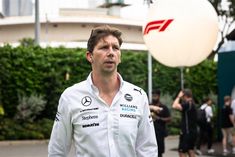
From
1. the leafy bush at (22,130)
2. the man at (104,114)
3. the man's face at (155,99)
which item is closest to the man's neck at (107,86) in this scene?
the man at (104,114)

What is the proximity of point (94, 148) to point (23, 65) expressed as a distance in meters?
18.9

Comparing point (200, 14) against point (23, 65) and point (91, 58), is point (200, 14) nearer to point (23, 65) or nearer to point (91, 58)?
point (91, 58)

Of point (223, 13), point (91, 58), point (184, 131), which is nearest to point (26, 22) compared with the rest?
point (223, 13)

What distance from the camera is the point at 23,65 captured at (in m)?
22.0

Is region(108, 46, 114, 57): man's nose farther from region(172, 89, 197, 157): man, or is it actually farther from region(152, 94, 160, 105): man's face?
region(172, 89, 197, 157): man

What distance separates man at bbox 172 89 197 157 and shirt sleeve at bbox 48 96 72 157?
24.7 feet

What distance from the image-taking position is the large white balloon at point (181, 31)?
8.47 metres

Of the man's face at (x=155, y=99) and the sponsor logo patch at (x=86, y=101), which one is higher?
the sponsor logo patch at (x=86, y=101)

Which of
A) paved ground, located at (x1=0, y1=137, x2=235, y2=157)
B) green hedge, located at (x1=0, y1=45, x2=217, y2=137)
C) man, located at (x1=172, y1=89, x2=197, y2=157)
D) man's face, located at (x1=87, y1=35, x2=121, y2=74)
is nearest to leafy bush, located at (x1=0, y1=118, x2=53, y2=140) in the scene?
paved ground, located at (x1=0, y1=137, x2=235, y2=157)

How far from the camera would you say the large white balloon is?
8469mm

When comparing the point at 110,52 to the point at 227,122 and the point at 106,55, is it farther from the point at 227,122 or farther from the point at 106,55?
the point at 227,122

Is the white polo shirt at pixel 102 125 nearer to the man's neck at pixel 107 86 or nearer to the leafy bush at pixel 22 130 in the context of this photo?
the man's neck at pixel 107 86

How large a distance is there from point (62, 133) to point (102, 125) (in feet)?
0.95

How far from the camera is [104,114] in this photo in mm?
3465
